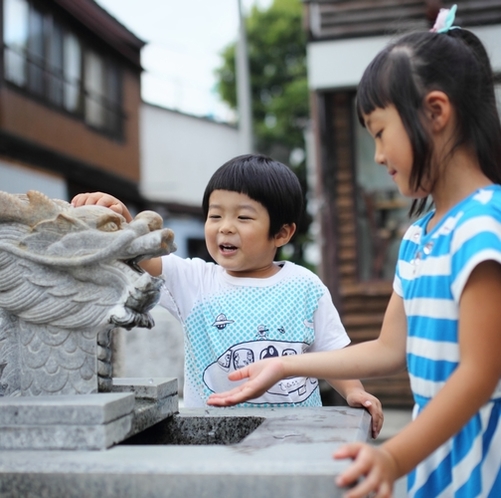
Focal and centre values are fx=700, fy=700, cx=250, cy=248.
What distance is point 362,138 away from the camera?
8000 mm

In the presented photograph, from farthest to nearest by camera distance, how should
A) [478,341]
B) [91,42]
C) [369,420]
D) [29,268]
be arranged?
[91,42], [369,420], [29,268], [478,341]

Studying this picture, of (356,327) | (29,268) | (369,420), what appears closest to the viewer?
(29,268)

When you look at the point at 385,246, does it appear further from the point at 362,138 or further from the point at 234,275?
the point at 234,275

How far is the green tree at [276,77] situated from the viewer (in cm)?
2334

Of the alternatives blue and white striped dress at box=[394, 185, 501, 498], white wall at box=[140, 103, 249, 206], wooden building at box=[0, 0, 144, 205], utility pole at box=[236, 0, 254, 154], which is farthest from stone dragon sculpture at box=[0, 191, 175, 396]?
white wall at box=[140, 103, 249, 206]

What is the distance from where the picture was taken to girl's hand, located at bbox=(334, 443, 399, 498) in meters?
1.23

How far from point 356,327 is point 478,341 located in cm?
647

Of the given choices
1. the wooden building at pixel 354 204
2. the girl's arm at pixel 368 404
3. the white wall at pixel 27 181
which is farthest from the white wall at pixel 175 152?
the girl's arm at pixel 368 404

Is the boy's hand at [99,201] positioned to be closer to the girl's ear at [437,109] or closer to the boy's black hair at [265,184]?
the boy's black hair at [265,184]

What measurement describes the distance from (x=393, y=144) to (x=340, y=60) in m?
6.09

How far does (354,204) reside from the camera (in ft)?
26.1

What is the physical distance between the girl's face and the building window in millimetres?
11104

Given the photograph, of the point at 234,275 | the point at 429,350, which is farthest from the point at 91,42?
the point at 429,350

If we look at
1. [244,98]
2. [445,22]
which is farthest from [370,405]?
[244,98]
